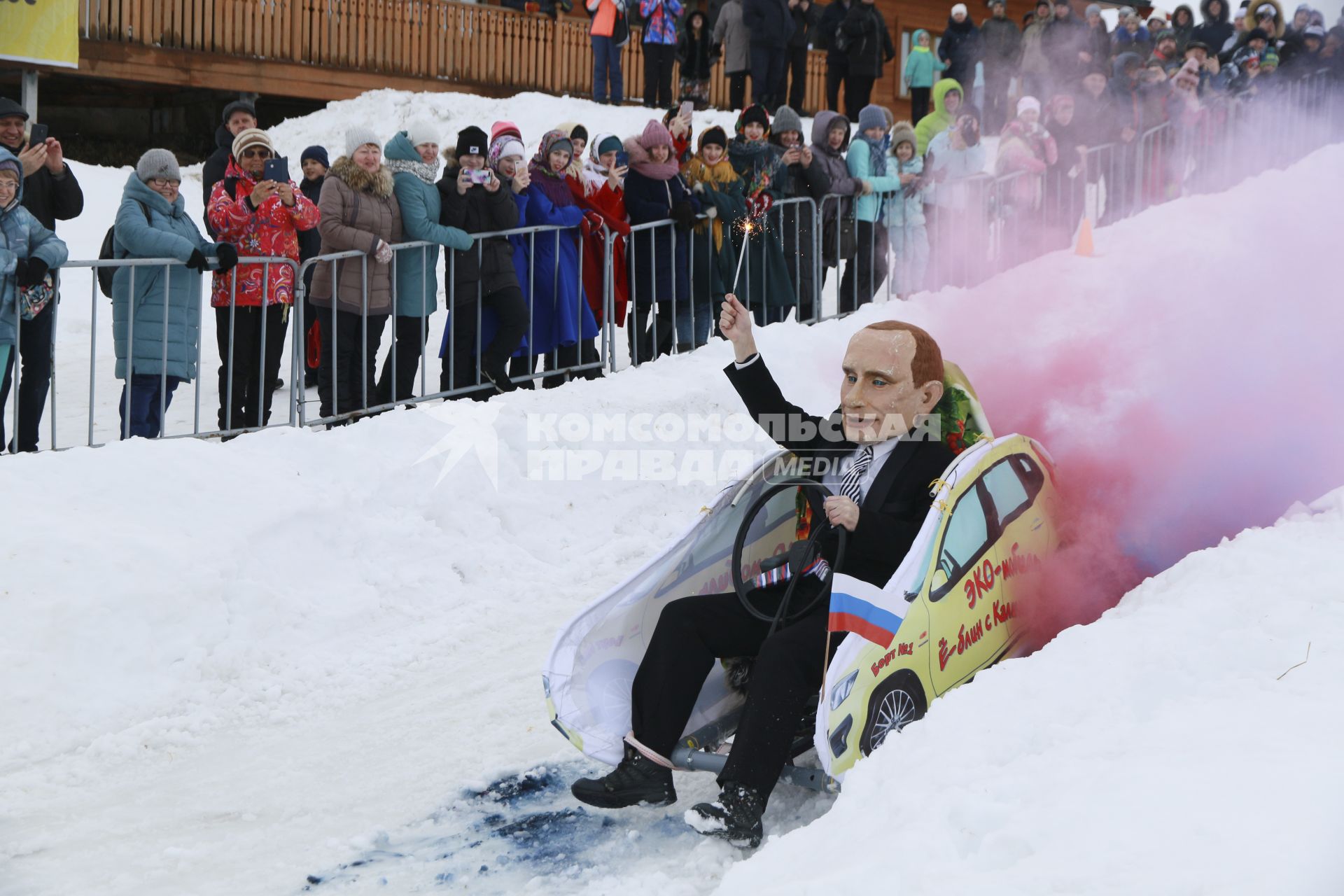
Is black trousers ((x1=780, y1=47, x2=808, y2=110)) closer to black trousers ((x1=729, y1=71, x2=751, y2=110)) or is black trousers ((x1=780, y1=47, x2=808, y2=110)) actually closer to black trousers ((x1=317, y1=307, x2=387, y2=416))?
black trousers ((x1=729, y1=71, x2=751, y2=110))

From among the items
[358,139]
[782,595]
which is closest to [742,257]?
[358,139]

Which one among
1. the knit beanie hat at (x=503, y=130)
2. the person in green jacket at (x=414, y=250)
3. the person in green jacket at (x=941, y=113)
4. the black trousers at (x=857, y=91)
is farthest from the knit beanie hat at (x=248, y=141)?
the black trousers at (x=857, y=91)

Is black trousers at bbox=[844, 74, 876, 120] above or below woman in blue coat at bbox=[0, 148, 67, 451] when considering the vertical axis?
above

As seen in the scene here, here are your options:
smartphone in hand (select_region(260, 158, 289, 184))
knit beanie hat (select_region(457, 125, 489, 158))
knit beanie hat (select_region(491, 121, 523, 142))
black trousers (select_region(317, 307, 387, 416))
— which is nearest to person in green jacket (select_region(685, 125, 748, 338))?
knit beanie hat (select_region(491, 121, 523, 142))

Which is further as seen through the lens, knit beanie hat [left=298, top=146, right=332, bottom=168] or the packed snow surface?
knit beanie hat [left=298, top=146, right=332, bottom=168]

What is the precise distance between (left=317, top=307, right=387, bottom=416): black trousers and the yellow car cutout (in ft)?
15.0

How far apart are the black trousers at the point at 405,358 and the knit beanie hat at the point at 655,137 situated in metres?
2.17

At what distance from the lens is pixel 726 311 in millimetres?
5164

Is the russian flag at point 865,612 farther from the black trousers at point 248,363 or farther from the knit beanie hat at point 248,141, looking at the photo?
the knit beanie hat at point 248,141

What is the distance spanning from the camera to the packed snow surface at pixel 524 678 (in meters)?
3.66

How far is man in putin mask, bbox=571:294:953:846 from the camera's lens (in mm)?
4527

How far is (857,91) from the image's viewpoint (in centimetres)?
1981

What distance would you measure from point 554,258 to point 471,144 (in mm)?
915

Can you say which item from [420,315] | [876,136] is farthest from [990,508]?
[876,136]
